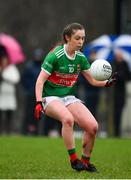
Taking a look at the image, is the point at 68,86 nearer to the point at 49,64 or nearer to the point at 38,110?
the point at 49,64

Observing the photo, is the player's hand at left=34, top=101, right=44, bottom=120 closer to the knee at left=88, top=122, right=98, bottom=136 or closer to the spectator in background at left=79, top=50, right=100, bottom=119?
Result: the knee at left=88, top=122, right=98, bottom=136

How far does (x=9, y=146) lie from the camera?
18203mm

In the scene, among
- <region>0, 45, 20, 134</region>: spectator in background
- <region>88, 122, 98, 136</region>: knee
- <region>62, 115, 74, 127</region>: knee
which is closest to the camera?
<region>62, 115, 74, 127</region>: knee

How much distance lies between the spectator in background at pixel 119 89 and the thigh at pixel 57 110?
387 inches

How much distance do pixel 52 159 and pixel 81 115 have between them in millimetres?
2772

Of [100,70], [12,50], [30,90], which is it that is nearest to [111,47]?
[30,90]

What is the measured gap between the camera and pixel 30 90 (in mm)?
23281

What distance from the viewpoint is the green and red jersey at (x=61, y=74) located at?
12.6 meters

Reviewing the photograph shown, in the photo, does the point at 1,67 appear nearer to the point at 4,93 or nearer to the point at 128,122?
the point at 4,93

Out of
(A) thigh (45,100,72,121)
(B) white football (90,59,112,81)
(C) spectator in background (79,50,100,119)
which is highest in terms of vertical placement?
(B) white football (90,59,112,81)

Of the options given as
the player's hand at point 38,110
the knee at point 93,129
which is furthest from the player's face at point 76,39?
the knee at point 93,129

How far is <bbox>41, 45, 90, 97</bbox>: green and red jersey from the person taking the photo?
41.4 ft

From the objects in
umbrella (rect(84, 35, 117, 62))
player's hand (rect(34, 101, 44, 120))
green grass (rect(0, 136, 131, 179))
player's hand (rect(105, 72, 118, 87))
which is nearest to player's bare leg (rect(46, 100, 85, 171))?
green grass (rect(0, 136, 131, 179))

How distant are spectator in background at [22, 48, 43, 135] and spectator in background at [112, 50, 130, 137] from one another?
1.87m
